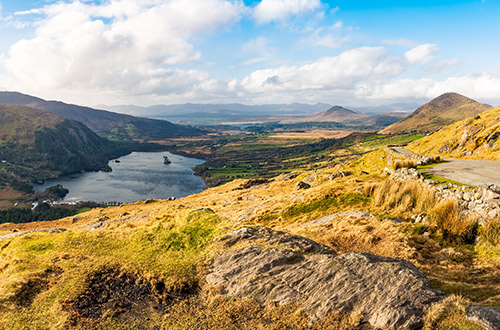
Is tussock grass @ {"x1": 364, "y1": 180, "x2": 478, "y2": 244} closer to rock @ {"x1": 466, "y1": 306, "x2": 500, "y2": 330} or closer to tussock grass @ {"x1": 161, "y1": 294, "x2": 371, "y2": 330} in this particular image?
rock @ {"x1": 466, "y1": 306, "x2": 500, "y2": 330}

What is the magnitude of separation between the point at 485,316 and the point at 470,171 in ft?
70.7

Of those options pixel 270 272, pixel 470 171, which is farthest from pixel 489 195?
pixel 270 272

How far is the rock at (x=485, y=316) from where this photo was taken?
28.7 feet

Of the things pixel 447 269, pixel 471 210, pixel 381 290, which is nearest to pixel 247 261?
pixel 381 290

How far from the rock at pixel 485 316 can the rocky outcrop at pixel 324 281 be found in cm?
117

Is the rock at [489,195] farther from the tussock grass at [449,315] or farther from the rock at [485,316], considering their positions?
the rock at [485,316]

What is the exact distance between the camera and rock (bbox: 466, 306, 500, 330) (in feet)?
28.7

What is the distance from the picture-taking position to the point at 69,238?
1708 cm

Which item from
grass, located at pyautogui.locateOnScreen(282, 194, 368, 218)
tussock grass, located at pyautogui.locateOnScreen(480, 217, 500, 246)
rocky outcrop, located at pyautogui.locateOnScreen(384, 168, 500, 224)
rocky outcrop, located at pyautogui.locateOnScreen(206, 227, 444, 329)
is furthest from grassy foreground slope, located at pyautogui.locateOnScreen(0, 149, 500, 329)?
grass, located at pyautogui.locateOnScreen(282, 194, 368, 218)

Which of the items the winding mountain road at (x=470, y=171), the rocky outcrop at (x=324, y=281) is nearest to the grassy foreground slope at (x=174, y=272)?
the rocky outcrop at (x=324, y=281)

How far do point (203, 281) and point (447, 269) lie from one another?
12397mm

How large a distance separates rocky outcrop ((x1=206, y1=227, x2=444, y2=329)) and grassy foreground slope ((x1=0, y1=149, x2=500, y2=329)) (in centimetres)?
51

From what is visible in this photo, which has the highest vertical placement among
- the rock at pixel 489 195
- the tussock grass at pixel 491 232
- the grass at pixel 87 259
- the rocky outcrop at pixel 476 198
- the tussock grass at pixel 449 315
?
the rock at pixel 489 195

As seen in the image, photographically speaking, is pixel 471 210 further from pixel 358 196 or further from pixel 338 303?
pixel 338 303
